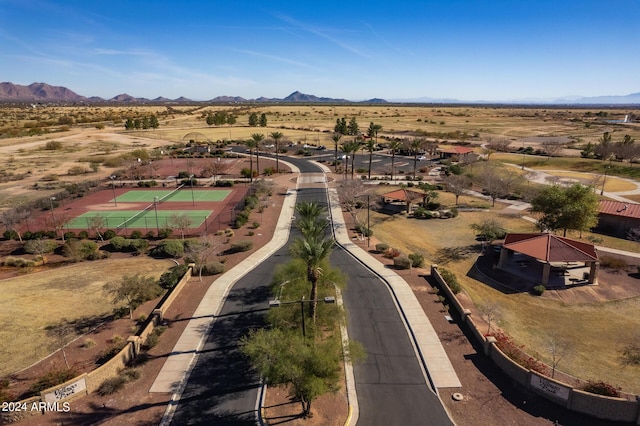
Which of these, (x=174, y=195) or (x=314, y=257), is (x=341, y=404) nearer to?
(x=314, y=257)

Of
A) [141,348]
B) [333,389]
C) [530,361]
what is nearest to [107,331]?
[141,348]

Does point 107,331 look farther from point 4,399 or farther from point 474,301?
point 474,301

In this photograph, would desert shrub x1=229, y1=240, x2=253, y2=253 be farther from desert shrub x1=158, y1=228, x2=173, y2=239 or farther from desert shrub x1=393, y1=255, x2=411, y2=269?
desert shrub x1=393, y1=255, x2=411, y2=269

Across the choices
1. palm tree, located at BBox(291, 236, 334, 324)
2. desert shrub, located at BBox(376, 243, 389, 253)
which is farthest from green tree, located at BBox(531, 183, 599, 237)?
palm tree, located at BBox(291, 236, 334, 324)

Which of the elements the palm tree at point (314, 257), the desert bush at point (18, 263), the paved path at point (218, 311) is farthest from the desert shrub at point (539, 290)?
the desert bush at point (18, 263)

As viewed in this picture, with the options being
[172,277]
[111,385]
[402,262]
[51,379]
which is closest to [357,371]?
[111,385]

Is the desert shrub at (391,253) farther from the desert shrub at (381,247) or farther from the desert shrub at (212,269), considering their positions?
the desert shrub at (212,269)
